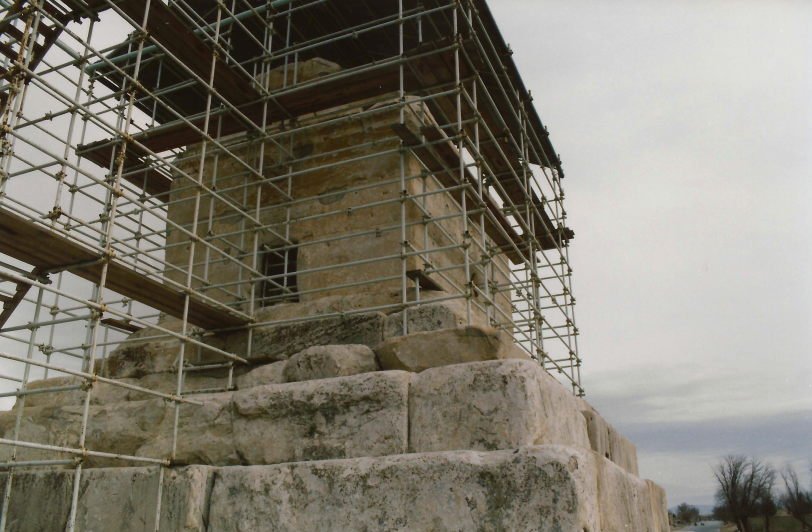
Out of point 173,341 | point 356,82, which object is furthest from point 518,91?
point 173,341

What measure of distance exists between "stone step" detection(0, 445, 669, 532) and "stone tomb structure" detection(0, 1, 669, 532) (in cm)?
1

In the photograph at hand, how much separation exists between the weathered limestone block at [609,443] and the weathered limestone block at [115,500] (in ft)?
10.3

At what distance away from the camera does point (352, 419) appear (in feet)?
16.0

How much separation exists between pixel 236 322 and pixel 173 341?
82cm

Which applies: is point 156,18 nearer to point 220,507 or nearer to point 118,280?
point 118,280

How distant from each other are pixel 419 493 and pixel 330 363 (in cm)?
151

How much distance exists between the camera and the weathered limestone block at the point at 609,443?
592 cm

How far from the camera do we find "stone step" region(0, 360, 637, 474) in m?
4.50

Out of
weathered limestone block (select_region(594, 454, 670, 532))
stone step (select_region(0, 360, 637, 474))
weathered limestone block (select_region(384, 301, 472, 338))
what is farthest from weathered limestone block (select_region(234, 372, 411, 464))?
weathered limestone block (select_region(594, 454, 670, 532))

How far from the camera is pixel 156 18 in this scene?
21.7ft

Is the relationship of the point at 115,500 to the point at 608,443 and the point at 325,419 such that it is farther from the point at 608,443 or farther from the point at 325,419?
the point at 608,443

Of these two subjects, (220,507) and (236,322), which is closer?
(220,507)

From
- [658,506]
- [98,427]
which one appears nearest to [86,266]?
[98,427]

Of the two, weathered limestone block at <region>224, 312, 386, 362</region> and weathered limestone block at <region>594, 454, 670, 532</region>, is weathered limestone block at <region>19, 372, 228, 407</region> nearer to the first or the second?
weathered limestone block at <region>224, 312, 386, 362</region>
